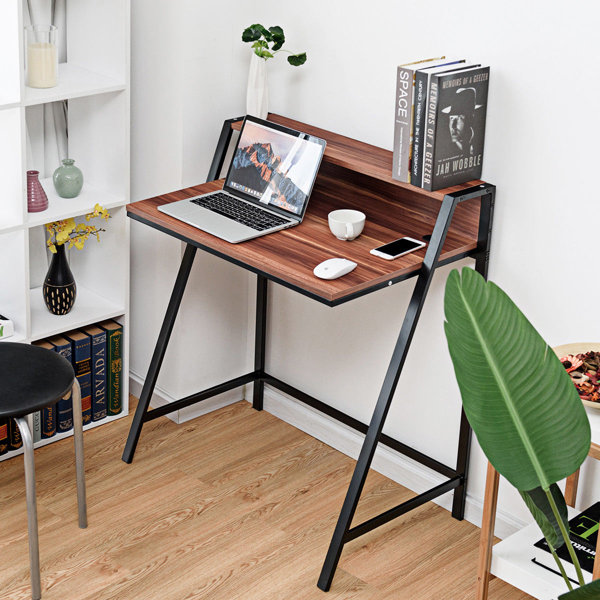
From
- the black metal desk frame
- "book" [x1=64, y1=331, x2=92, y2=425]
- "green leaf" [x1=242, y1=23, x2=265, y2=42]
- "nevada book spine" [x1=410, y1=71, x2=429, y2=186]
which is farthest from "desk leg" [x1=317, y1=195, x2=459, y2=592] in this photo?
"book" [x1=64, y1=331, x2=92, y2=425]

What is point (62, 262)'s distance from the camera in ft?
9.40

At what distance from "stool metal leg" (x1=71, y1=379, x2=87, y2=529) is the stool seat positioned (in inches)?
2.7

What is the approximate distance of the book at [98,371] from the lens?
298 cm

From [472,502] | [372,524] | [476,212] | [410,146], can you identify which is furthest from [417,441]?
[410,146]

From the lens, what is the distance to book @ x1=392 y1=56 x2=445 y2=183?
2.28 m

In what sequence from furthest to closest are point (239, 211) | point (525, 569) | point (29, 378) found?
point (239, 211) → point (29, 378) → point (525, 569)

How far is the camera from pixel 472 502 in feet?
8.82

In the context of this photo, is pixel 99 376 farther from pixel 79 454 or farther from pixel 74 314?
pixel 79 454

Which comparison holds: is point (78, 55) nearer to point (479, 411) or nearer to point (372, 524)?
point (372, 524)

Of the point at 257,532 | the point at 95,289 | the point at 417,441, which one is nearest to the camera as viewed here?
the point at 257,532

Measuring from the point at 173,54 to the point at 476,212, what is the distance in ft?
3.14

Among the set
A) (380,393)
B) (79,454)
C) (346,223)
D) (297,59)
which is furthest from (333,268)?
(79,454)

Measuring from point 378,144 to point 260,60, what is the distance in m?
0.40

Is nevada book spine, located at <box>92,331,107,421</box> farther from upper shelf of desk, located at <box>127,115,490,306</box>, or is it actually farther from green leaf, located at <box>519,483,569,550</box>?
green leaf, located at <box>519,483,569,550</box>
